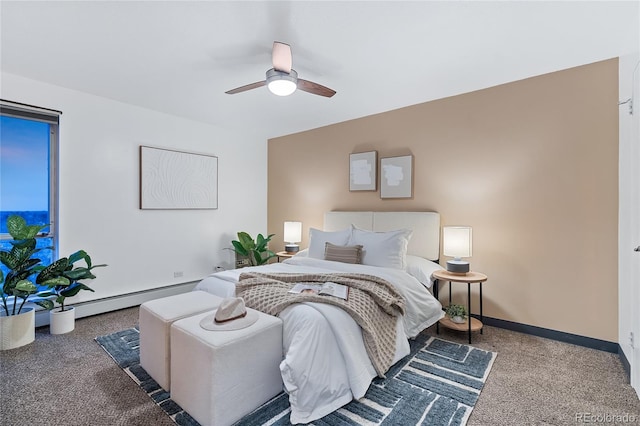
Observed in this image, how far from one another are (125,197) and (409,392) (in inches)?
151

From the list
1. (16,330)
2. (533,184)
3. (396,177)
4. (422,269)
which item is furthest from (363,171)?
(16,330)

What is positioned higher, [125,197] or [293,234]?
[125,197]

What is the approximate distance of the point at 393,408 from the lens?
190 centimetres

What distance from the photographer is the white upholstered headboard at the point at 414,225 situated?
3582 mm

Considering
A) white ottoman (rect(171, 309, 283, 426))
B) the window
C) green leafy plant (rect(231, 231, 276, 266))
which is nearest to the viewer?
white ottoman (rect(171, 309, 283, 426))

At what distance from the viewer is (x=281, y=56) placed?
229 cm

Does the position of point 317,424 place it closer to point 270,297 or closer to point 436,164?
point 270,297

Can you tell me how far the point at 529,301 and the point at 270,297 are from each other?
2600mm

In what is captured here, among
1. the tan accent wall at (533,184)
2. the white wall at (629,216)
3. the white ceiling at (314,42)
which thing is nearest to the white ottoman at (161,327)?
the white ceiling at (314,42)

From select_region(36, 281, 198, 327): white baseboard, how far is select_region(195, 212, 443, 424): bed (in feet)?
4.83

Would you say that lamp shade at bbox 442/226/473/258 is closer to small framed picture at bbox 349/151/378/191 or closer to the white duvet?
small framed picture at bbox 349/151/378/191

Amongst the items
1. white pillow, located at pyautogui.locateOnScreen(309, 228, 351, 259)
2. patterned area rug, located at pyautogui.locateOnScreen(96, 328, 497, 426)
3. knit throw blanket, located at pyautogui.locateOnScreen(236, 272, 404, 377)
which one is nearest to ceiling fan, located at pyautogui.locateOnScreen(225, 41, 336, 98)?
knit throw blanket, located at pyautogui.locateOnScreen(236, 272, 404, 377)

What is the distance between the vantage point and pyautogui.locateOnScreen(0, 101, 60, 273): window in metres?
3.15

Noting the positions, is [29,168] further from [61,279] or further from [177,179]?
[177,179]
